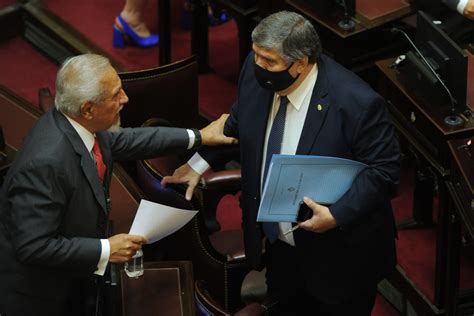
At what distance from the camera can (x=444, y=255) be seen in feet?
12.8

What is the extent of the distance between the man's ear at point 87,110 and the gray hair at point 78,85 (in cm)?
1

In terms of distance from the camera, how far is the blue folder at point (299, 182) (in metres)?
3.12

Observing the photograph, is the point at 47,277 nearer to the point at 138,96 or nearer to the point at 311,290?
the point at 311,290

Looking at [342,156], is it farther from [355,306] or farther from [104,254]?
[104,254]

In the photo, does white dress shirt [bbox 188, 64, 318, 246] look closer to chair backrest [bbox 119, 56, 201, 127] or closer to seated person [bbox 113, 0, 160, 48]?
chair backrest [bbox 119, 56, 201, 127]

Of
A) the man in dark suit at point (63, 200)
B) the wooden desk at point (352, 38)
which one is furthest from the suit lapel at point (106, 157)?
the wooden desk at point (352, 38)

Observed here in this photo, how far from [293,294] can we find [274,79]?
0.91 meters

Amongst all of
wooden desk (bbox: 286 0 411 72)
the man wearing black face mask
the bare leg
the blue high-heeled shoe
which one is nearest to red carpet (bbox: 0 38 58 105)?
the blue high-heeled shoe

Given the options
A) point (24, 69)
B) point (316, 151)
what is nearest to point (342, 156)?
point (316, 151)

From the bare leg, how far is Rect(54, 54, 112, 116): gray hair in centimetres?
278

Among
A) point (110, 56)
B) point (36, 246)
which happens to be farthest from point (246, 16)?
point (36, 246)

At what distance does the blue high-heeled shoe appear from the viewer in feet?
19.2

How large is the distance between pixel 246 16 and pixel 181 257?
66.2 inches

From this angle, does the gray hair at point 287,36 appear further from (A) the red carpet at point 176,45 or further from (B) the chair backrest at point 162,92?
(A) the red carpet at point 176,45
